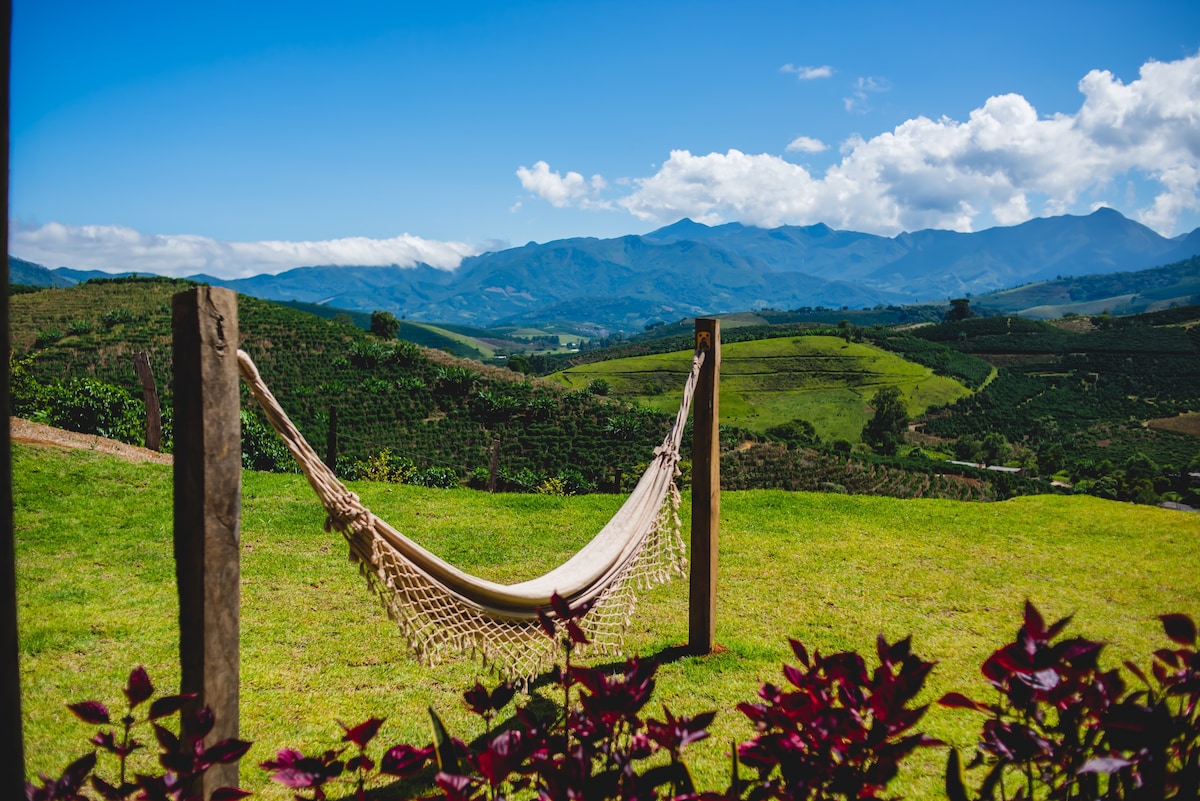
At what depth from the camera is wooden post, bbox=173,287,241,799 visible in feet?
5.17

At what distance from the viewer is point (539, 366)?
90.1m

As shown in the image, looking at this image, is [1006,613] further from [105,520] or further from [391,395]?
[391,395]

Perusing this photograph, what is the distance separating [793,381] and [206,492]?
60194 mm

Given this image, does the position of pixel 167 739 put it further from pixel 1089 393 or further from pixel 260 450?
pixel 1089 393

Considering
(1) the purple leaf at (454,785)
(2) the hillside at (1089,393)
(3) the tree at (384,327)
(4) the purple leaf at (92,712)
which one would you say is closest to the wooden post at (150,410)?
(4) the purple leaf at (92,712)

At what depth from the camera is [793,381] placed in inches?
2339

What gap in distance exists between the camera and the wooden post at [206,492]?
1.58 metres

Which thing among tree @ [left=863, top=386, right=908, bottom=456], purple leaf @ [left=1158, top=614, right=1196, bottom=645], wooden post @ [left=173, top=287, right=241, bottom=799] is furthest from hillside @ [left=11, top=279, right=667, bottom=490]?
tree @ [left=863, top=386, right=908, bottom=456]

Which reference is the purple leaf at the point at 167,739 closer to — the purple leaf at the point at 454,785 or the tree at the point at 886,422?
the purple leaf at the point at 454,785

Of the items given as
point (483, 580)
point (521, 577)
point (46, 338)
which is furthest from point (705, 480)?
point (46, 338)

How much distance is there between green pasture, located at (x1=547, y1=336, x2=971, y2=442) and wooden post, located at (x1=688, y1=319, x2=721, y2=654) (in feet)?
143

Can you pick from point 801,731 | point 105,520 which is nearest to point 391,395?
point 105,520

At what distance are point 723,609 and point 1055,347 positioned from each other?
238ft

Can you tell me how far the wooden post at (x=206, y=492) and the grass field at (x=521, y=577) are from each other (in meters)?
1.14
